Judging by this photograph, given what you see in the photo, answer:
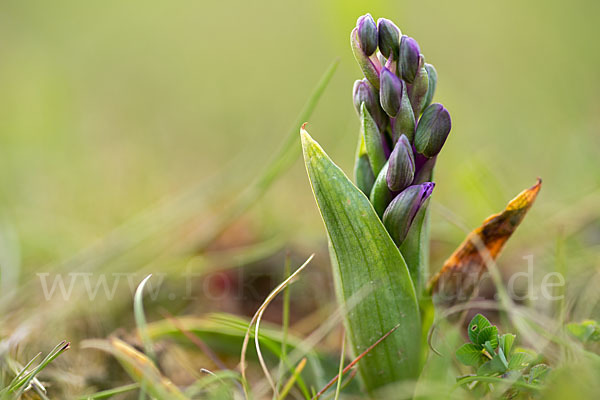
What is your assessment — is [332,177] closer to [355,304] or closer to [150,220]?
[355,304]

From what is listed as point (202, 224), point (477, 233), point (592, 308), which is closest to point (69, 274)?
point (202, 224)

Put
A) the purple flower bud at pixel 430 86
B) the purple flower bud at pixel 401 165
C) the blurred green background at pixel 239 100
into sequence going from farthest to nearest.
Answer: the blurred green background at pixel 239 100, the purple flower bud at pixel 430 86, the purple flower bud at pixel 401 165

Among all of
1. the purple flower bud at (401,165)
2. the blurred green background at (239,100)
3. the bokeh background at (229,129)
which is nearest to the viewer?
the purple flower bud at (401,165)

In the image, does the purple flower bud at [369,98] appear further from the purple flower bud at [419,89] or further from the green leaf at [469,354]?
the green leaf at [469,354]

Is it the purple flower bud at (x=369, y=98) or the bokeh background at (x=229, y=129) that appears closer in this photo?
the purple flower bud at (x=369, y=98)

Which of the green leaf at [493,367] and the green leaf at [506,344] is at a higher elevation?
the green leaf at [506,344]

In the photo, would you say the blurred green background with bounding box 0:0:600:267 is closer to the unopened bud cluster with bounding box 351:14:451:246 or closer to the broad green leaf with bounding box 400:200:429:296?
the unopened bud cluster with bounding box 351:14:451:246

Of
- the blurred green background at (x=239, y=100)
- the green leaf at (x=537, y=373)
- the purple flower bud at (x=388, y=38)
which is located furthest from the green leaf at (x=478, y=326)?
the blurred green background at (x=239, y=100)

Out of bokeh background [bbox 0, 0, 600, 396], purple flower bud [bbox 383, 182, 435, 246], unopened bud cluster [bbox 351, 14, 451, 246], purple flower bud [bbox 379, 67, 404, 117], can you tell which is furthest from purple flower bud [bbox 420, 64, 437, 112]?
bokeh background [bbox 0, 0, 600, 396]
